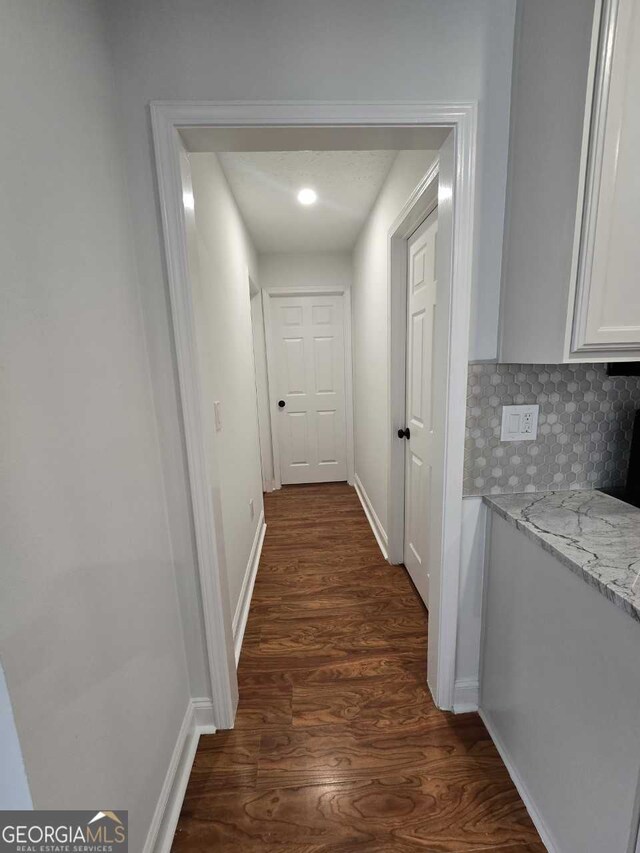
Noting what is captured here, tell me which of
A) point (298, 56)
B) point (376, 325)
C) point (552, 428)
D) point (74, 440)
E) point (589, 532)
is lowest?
point (589, 532)

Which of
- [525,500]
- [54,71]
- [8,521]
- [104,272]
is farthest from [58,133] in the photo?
[525,500]

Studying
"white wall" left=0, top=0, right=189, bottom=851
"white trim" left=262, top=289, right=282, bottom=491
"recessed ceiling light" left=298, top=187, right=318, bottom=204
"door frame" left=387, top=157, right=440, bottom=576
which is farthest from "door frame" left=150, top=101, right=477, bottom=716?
"white trim" left=262, top=289, right=282, bottom=491

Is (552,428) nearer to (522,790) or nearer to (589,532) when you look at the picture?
(589,532)

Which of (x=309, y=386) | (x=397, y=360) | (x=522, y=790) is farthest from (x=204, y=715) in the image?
(x=309, y=386)

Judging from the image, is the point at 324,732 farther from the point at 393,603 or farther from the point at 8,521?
the point at 8,521

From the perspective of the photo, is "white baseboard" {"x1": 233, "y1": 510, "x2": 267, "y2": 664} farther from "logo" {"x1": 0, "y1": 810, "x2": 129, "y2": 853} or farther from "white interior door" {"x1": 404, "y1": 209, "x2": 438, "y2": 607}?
"white interior door" {"x1": 404, "y1": 209, "x2": 438, "y2": 607}

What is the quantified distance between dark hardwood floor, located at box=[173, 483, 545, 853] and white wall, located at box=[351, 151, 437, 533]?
2.94 ft

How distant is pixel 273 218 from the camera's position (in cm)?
255

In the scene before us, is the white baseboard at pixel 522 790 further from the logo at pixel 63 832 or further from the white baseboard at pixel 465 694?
the logo at pixel 63 832

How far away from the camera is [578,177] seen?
32.4 inches

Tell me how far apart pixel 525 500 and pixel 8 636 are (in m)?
1.36

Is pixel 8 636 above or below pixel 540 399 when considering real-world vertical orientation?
below

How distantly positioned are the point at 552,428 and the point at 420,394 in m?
0.72

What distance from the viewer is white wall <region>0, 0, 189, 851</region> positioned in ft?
1.86
